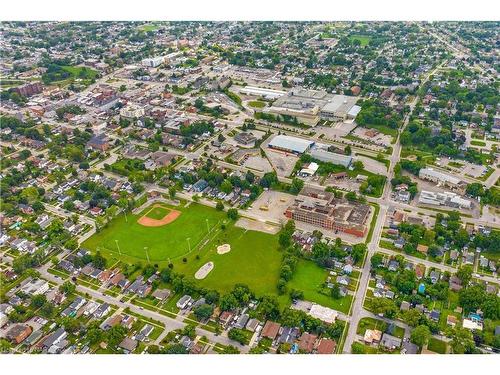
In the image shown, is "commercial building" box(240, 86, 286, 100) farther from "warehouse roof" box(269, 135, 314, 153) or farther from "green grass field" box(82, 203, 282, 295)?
"green grass field" box(82, 203, 282, 295)

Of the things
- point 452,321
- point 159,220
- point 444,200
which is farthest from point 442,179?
point 159,220

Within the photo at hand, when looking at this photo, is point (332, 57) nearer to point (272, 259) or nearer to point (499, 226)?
point (499, 226)

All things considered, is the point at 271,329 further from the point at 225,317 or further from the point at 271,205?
the point at 271,205

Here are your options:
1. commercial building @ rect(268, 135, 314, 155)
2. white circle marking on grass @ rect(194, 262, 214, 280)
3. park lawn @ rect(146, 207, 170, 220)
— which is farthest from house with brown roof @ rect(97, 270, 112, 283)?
commercial building @ rect(268, 135, 314, 155)

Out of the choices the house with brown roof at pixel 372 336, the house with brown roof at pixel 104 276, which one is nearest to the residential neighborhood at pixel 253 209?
the house with brown roof at pixel 372 336

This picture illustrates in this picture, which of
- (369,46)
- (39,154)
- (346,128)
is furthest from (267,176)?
(369,46)

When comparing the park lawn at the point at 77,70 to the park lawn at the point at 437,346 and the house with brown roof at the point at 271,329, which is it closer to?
the house with brown roof at the point at 271,329
